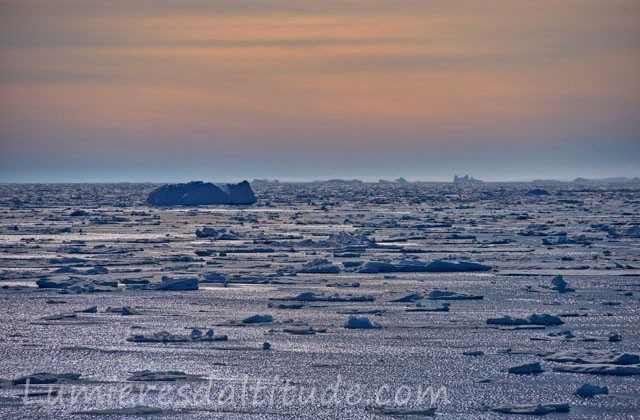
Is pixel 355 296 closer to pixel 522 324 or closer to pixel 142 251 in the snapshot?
pixel 522 324

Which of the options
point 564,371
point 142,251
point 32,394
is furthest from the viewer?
point 142,251

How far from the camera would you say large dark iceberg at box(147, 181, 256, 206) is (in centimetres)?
5247

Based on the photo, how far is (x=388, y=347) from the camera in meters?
11.5

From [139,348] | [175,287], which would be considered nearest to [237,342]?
[139,348]

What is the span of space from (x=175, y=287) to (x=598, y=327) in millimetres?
Result: 6423

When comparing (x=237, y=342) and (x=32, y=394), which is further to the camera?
(x=237, y=342)

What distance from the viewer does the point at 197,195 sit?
5278 centimetres

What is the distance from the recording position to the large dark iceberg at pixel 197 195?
2066 inches

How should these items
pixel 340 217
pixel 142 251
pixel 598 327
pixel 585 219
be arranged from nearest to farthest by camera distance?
pixel 598 327 → pixel 142 251 → pixel 585 219 → pixel 340 217

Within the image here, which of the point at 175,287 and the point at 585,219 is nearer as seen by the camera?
the point at 175,287

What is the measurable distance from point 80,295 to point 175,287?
1.38m

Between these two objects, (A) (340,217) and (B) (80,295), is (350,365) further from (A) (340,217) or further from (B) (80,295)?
(A) (340,217)

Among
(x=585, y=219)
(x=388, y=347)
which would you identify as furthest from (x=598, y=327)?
(x=585, y=219)

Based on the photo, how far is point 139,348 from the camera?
11.5 meters
